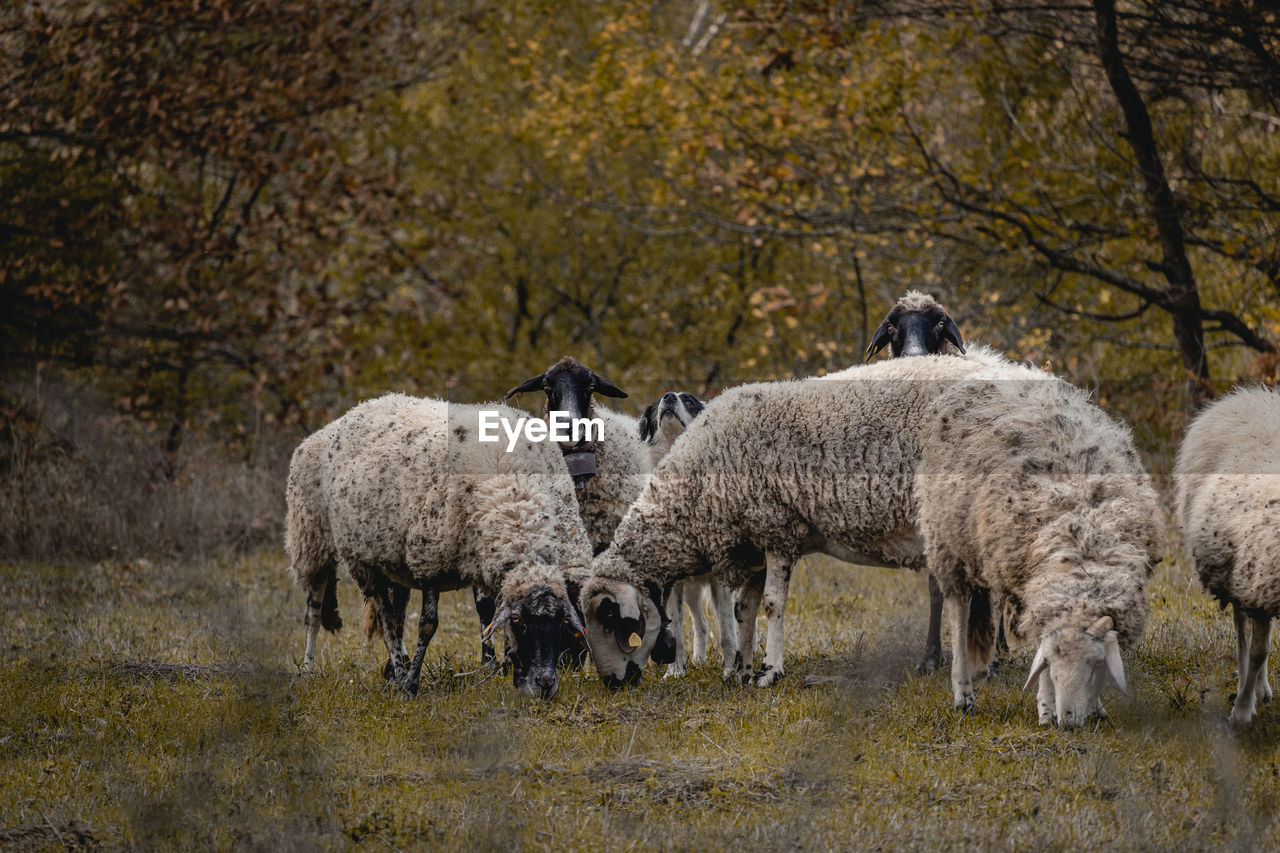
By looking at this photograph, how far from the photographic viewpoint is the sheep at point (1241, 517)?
580 cm

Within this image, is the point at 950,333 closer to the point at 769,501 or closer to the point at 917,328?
the point at 917,328

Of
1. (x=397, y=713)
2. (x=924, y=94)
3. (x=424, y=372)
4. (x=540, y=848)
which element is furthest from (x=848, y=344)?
(x=540, y=848)

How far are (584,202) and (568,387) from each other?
9.91 metres

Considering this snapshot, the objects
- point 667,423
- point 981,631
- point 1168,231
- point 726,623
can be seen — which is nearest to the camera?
point 981,631

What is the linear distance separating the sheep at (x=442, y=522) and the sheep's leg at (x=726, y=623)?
99 cm

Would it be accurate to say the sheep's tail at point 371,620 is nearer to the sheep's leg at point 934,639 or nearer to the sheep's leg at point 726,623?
the sheep's leg at point 726,623

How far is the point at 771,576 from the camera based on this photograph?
7.25m

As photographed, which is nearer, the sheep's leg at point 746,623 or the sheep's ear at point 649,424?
the sheep's leg at point 746,623

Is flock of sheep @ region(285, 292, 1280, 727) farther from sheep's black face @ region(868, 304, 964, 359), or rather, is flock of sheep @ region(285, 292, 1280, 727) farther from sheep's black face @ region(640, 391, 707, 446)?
Answer: sheep's black face @ region(640, 391, 707, 446)

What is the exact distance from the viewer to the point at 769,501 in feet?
23.6

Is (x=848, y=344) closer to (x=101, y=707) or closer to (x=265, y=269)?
(x=265, y=269)

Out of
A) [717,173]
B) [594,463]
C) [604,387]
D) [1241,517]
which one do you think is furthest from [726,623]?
[717,173]

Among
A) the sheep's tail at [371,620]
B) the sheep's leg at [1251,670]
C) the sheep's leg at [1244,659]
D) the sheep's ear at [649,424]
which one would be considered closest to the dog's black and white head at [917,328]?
the sheep's ear at [649,424]

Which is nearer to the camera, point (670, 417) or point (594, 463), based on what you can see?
point (594, 463)
